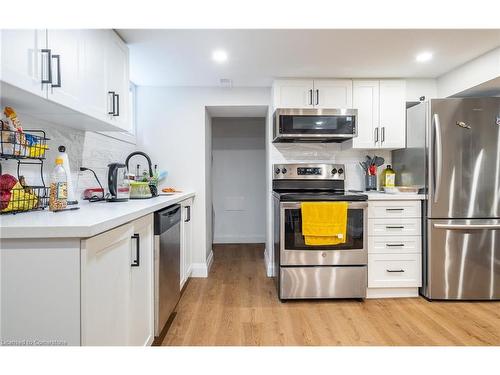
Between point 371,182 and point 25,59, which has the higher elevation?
point 25,59

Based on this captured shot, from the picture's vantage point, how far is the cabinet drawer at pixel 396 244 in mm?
2490

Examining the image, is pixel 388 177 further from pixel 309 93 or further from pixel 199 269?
pixel 199 269

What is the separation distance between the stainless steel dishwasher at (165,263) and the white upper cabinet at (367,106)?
1.95 m

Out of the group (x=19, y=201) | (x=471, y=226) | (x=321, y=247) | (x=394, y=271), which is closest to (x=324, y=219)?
(x=321, y=247)

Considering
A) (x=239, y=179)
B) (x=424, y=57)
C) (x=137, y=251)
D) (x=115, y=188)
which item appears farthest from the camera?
(x=239, y=179)

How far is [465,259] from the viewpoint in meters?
2.39

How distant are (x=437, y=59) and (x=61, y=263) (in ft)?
9.82

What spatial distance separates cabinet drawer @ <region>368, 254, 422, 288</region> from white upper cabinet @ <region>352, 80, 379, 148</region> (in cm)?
110

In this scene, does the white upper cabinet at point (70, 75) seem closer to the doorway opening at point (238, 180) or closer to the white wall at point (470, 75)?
the doorway opening at point (238, 180)

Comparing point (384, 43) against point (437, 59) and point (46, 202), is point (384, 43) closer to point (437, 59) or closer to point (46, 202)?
point (437, 59)

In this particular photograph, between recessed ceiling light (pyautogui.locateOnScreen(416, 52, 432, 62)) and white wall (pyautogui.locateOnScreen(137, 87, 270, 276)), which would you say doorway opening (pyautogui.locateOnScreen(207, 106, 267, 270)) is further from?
recessed ceiling light (pyautogui.locateOnScreen(416, 52, 432, 62))

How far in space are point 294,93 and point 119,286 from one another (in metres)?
2.34

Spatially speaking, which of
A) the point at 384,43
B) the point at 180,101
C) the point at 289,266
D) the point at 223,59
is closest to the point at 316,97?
the point at 384,43

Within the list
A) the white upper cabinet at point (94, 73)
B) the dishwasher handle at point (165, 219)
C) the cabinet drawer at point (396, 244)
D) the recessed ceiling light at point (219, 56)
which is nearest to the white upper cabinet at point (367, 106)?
the cabinet drawer at point (396, 244)
